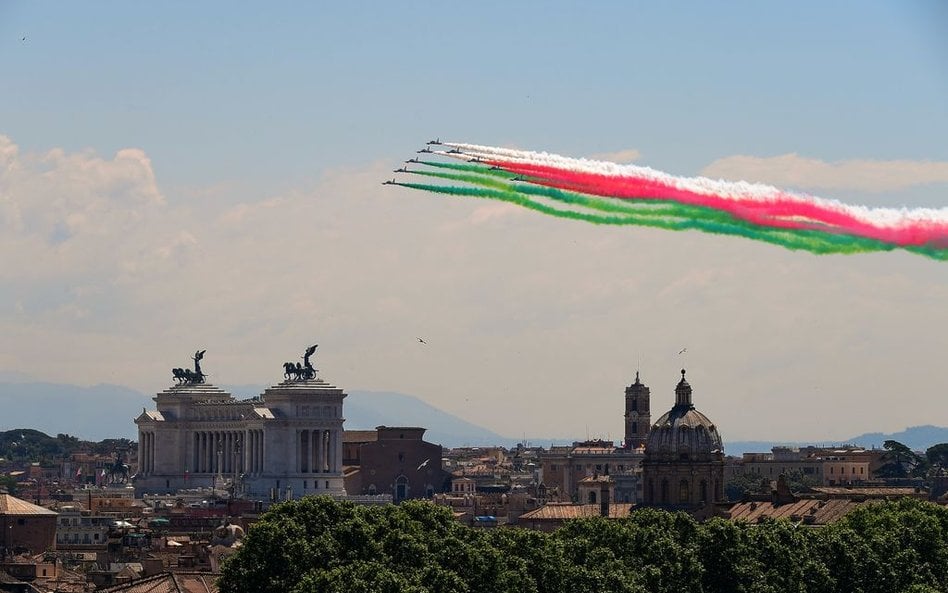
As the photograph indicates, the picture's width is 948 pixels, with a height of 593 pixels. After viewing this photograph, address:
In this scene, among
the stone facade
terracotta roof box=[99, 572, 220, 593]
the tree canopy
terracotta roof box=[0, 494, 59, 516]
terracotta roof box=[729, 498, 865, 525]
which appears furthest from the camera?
terracotta roof box=[0, 494, 59, 516]

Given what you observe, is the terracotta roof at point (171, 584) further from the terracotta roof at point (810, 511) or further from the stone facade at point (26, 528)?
the terracotta roof at point (810, 511)

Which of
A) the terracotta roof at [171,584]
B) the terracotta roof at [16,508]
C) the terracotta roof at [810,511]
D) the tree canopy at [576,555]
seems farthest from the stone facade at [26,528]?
the tree canopy at [576,555]

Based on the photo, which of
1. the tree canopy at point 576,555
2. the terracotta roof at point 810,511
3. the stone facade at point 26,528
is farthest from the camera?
the stone facade at point 26,528

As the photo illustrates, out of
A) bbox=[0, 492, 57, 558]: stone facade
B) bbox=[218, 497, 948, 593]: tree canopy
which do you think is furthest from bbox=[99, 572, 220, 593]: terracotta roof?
bbox=[0, 492, 57, 558]: stone facade

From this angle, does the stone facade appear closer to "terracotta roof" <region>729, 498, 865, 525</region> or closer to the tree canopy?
"terracotta roof" <region>729, 498, 865, 525</region>

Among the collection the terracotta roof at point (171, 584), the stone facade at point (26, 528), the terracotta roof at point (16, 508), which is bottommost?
the terracotta roof at point (171, 584)

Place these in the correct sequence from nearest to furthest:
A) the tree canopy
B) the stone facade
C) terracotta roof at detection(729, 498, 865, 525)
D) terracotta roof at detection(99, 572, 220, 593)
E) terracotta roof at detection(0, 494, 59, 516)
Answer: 1. the tree canopy
2. terracotta roof at detection(99, 572, 220, 593)
3. terracotta roof at detection(729, 498, 865, 525)
4. the stone facade
5. terracotta roof at detection(0, 494, 59, 516)

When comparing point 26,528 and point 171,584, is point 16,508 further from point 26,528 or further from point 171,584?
point 171,584

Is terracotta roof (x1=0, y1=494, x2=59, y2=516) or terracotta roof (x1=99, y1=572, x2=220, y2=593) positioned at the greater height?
terracotta roof (x1=0, y1=494, x2=59, y2=516)

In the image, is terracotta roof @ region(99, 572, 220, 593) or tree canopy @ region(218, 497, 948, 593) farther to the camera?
terracotta roof @ region(99, 572, 220, 593)

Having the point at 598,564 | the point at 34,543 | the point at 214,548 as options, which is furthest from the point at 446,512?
the point at 34,543

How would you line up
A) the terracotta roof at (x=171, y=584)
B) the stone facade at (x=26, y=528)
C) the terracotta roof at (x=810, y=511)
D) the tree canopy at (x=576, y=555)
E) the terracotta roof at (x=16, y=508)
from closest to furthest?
the tree canopy at (x=576, y=555) < the terracotta roof at (x=171, y=584) < the terracotta roof at (x=810, y=511) < the stone facade at (x=26, y=528) < the terracotta roof at (x=16, y=508)
